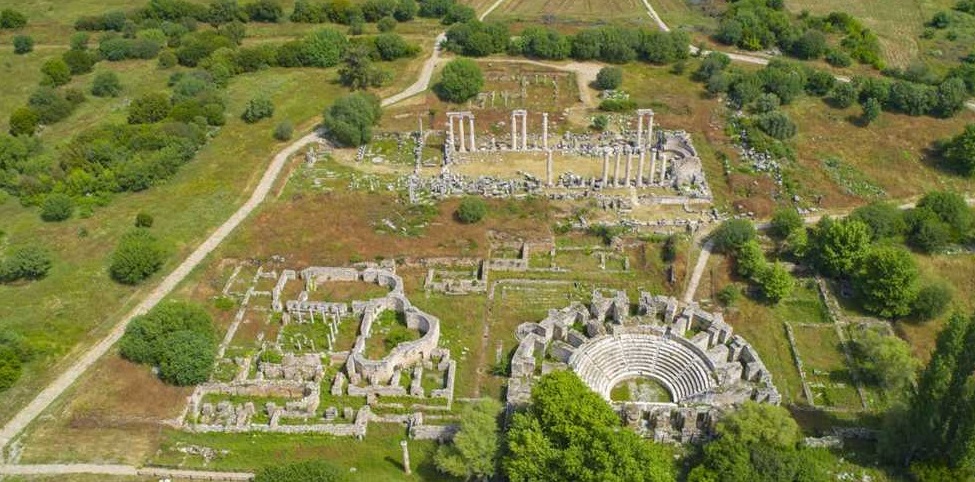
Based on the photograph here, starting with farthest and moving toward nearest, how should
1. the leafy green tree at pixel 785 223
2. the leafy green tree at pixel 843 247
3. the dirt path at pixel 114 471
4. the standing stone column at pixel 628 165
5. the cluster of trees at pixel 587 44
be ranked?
the cluster of trees at pixel 587 44 → the standing stone column at pixel 628 165 → the leafy green tree at pixel 785 223 → the leafy green tree at pixel 843 247 → the dirt path at pixel 114 471

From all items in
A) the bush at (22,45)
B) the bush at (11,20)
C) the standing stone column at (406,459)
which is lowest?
the standing stone column at (406,459)

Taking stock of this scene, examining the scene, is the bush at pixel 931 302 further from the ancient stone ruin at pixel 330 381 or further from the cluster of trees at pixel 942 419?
the ancient stone ruin at pixel 330 381

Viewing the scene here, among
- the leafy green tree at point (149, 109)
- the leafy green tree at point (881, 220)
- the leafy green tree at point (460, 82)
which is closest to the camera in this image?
the leafy green tree at point (881, 220)

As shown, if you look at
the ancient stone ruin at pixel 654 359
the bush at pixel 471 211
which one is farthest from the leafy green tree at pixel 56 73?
the ancient stone ruin at pixel 654 359

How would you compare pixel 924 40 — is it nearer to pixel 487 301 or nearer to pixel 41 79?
pixel 487 301

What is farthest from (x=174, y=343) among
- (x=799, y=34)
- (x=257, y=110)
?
(x=799, y=34)

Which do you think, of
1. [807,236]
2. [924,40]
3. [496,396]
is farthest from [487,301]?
[924,40]
